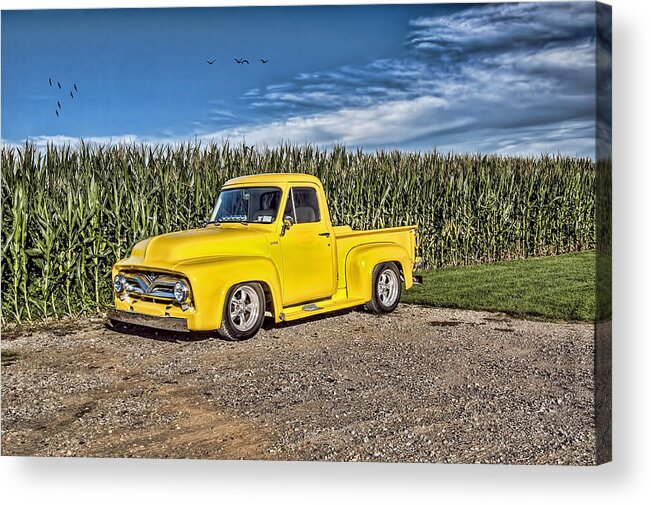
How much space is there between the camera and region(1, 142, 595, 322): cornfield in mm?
5527

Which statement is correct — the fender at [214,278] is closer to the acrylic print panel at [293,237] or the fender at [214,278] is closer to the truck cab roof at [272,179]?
the acrylic print panel at [293,237]

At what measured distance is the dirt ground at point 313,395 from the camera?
16.3 ft

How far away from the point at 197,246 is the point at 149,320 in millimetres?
630

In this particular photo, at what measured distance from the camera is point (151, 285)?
5.15 metres

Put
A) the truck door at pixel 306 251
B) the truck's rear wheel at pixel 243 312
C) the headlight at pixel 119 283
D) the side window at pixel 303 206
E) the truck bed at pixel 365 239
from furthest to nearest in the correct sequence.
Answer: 1. the truck bed at pixel 365 239
2. the side window at pixel 303 206
3. the truck door at pixel 306 251
4. the headlight at pixel 119 283
5. the truck's rear wheel at pixel 243 312

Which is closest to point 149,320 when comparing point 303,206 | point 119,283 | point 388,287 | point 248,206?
point 119,283

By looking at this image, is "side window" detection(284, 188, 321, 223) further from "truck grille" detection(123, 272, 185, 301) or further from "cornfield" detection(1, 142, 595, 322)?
"truck grille" detection(123, 272, 185, 301)

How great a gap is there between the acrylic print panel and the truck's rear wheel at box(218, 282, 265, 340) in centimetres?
2

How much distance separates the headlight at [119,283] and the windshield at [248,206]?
0.83m

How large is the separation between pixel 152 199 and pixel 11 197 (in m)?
1.11

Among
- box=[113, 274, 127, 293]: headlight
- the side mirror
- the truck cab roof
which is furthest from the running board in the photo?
box=[113, 274, 127, 293]: headlight

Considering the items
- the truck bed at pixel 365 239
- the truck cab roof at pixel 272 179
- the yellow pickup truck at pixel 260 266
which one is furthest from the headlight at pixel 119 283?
the truck bed at pixel 365 239

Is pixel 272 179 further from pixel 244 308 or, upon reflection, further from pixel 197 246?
pixel 244 308

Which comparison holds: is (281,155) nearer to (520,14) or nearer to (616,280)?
(520,14)
